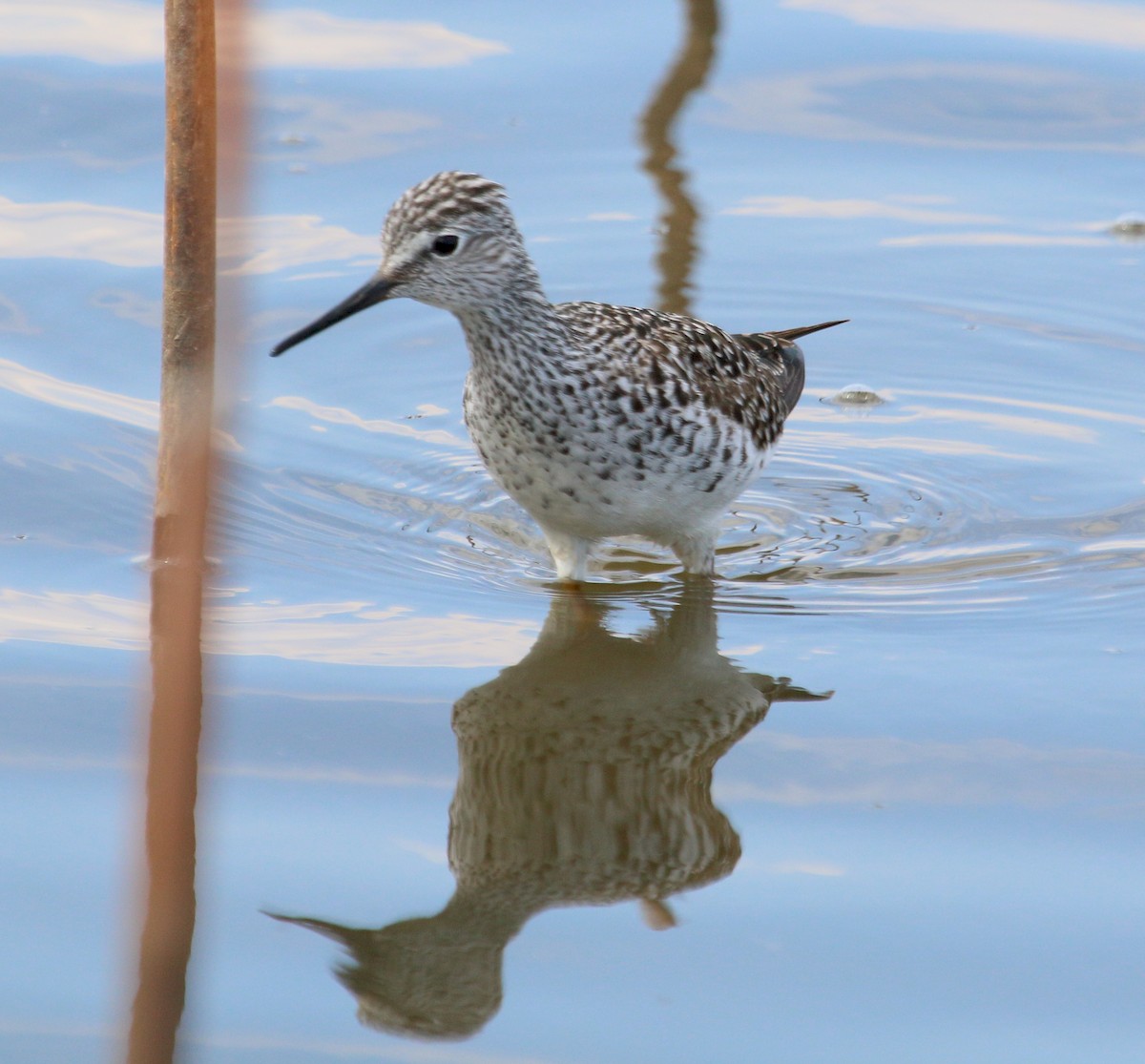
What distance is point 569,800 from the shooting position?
447cm

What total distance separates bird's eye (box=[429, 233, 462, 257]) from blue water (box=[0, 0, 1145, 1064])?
25.8 inches

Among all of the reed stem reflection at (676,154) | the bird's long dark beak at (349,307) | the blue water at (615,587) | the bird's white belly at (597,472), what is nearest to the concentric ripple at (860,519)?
the blue water at (615,587)

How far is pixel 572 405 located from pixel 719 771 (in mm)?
1221

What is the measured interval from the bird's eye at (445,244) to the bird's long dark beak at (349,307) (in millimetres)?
170

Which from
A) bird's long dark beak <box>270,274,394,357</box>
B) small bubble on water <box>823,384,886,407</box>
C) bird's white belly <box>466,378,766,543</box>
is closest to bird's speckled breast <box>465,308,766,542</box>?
bird's white belly <box>466,378,766,543</box>

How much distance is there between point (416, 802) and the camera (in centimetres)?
441

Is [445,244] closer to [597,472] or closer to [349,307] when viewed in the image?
[349,307]

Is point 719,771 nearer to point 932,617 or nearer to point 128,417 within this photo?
point 932,617

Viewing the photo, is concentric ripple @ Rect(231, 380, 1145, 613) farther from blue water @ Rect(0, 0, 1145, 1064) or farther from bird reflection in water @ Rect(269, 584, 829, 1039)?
bird reflection in water @ Rect(269, 584, 829, 1039)

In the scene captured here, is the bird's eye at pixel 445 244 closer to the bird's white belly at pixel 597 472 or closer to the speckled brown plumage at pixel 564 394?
the speckled brown plumage at pixel 564 394

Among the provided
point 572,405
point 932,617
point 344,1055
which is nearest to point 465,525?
point 572,405

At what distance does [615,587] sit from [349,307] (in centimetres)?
141

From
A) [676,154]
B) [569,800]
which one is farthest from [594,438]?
[676,154]

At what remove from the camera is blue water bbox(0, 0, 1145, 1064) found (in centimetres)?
379
